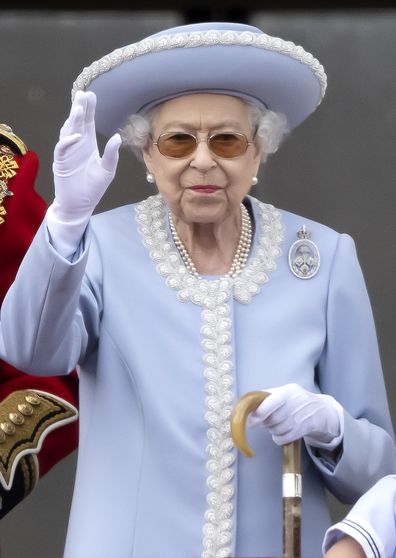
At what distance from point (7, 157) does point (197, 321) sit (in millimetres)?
703

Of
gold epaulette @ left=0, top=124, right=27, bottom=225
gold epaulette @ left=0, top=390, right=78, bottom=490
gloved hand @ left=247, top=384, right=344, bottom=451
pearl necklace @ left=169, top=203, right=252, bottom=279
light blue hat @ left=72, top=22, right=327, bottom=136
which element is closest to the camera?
gloved hand @ left=247, top=384, right=344, bottom=451

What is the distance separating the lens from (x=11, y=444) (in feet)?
16.3

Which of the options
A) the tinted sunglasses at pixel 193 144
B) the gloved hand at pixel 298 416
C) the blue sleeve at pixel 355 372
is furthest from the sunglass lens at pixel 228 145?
the gloved hand at pixel 298 416

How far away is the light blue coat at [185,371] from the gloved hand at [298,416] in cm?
4

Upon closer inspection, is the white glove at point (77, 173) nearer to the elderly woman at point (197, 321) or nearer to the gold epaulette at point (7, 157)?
the elderly woman at point (197, 321)

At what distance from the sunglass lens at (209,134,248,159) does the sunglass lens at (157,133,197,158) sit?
44mm

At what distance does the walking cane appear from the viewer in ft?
14.6

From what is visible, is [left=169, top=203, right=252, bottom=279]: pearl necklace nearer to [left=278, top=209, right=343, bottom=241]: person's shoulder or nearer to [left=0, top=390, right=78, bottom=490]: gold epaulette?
[left=278, top=209, right=343, bottom=241]: person's shoulder

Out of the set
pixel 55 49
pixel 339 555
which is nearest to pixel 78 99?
pixel 339 555

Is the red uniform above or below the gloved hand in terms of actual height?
above

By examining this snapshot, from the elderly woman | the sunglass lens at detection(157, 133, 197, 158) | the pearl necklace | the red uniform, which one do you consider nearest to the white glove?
the elderly woman

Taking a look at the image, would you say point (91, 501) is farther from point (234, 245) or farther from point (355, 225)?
point (355, 225)

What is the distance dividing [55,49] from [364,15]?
0.88 meters

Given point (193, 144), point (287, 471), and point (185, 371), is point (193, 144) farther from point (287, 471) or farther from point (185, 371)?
point (287, 471)
